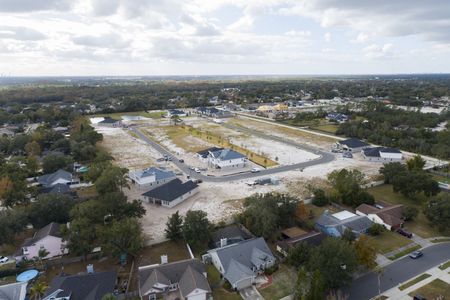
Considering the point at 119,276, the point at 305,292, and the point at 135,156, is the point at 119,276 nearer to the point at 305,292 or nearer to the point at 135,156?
the point at 305,292

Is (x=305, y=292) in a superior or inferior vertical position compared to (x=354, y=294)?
superior

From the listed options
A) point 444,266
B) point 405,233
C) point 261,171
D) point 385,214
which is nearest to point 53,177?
point 261,171

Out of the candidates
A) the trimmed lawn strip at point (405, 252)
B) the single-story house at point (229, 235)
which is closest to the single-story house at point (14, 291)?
the single-story house at point (229, 235)

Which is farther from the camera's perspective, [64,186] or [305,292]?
[64,186]

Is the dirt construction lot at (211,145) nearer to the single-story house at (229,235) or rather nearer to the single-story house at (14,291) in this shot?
the single-story house at (229,235)

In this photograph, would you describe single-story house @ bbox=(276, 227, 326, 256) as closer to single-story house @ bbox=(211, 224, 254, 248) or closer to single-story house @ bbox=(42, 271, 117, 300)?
single-story house @ bbox=(211, 224, 254, 248)

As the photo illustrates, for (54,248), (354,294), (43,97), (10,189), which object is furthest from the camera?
(43,97)

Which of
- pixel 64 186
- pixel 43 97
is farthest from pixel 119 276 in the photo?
pixel 43 97
